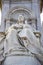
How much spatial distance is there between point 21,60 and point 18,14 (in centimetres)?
814

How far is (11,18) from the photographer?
1514cm

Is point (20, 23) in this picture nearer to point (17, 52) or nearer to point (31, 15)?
point (17, 52)

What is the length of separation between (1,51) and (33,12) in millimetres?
7721

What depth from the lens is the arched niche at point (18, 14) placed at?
49.2 feet

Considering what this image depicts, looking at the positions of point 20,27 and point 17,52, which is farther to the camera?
point 20,27

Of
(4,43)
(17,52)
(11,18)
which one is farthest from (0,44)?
(11,18)

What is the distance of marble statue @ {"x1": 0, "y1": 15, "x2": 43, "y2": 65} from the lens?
24.7 ft

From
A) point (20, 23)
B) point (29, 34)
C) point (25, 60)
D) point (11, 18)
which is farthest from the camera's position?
point (11, 18)

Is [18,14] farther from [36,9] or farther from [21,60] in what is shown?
[21,60]

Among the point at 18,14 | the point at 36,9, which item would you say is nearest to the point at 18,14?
the point at 18,14

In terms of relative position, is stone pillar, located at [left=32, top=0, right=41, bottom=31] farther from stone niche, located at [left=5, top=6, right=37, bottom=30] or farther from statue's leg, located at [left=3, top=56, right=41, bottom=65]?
statue's leg, located at [left=3, top=56, right=41, bottom=65]

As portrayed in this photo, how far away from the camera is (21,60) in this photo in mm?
7465

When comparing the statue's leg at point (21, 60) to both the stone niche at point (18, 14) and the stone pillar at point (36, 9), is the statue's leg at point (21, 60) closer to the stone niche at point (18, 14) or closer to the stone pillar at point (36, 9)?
the stone niche at point (18, 14)

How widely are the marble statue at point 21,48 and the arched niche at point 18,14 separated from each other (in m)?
6.82
